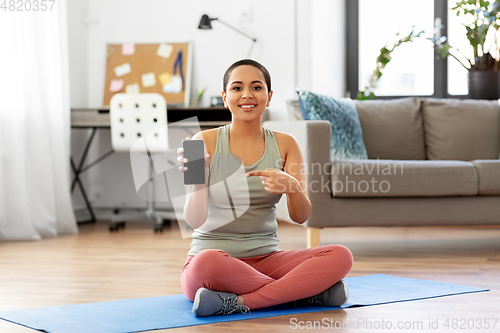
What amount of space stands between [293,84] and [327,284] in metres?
2.49

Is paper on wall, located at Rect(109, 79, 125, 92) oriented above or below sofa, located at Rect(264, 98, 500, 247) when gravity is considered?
above

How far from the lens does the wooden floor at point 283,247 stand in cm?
150

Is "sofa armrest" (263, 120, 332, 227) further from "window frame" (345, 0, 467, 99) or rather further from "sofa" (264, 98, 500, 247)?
"window frame" (345, 0, 467, 99)

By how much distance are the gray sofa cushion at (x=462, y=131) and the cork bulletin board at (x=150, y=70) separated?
1.65m

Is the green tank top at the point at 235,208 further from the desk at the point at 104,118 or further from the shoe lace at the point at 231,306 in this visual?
the desk at the point at 104,118

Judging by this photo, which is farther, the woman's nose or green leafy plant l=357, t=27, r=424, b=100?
green leafy plant l=357, t=27, r=424, b=100

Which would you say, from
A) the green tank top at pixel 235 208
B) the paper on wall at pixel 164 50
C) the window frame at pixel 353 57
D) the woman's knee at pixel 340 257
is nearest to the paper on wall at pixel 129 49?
the paper on wall at pixel 164 50

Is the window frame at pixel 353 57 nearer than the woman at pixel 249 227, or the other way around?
the woman at pixel 249 227

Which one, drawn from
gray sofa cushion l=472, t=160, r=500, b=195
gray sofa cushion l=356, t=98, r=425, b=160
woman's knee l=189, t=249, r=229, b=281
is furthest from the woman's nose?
gray sofa cushion l=356, t=98, r=425, b=160

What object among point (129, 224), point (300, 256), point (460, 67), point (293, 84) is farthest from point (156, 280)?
point (460, 67)

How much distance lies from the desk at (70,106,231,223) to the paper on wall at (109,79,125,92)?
0.31 meters

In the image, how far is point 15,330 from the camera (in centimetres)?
142

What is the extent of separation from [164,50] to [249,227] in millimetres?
2672

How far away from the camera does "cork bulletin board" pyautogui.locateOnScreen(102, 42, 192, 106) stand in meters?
4.01
